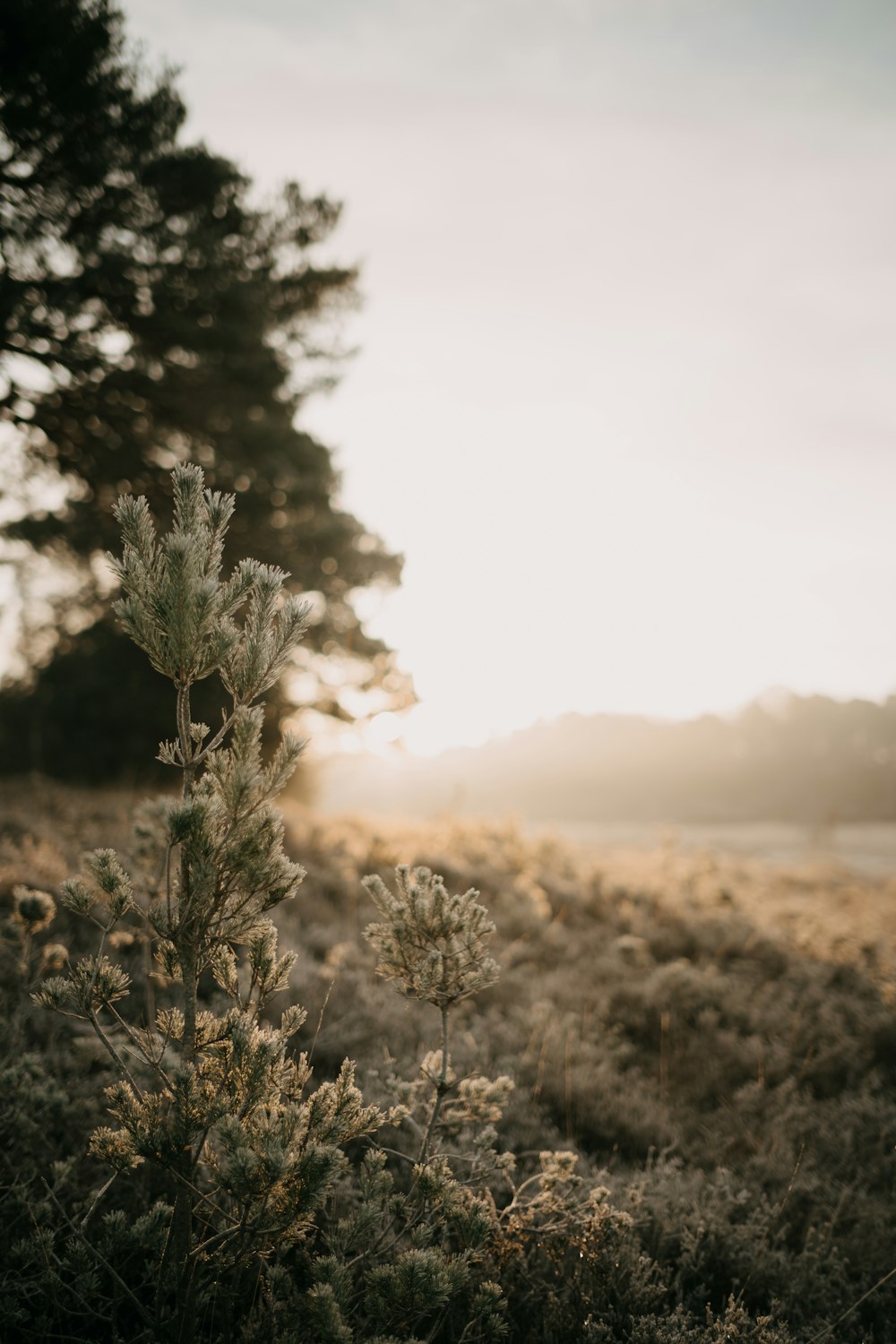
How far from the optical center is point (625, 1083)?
4371 mm

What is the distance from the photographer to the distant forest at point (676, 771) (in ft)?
113

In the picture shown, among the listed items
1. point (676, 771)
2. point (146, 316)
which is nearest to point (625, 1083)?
point (146, 316)

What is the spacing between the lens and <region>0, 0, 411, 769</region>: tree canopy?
7168 mm

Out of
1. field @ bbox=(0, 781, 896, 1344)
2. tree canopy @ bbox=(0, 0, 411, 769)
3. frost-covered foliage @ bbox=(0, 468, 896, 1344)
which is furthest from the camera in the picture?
tree canopy @ bbox=(0, 0, 411, 769)

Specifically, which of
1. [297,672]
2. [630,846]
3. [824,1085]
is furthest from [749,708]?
[824,1085]

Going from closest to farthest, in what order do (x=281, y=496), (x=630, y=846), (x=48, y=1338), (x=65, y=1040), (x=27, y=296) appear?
1. (x=48, y=1338)
2. (x=65, y=1040)
3. (x=27, y=296)
4. (x=281, y=496)
5. (x=630, y=846)

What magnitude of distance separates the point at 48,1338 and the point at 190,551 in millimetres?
2746

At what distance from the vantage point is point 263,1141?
67.8 inches

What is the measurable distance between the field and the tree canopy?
4.58m

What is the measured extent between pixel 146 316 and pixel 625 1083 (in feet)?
31.2

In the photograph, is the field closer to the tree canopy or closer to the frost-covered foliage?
the frost-covered foliage

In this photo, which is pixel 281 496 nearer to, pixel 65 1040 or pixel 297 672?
pixel 297 672

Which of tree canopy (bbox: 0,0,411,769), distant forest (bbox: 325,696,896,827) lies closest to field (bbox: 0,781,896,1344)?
tree canopy (bbox: 0,0,411,769)

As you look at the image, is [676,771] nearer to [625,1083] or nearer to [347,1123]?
[625,1083]
